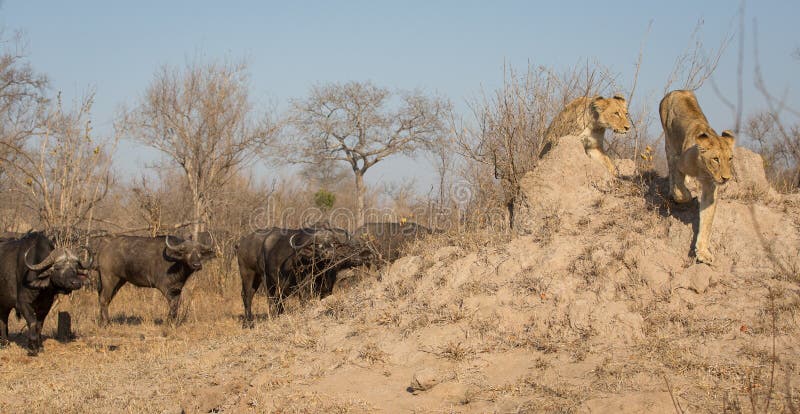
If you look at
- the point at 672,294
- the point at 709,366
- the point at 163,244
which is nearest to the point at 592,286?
the point at 672,294

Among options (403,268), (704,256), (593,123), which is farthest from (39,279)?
(704,256)

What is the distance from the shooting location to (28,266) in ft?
33.9

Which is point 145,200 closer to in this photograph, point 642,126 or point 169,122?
point 169,122

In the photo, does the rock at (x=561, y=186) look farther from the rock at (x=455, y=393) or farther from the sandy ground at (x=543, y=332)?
the rock at (x=455, y=393)

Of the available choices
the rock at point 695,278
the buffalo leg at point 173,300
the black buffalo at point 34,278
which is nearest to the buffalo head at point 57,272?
the black buffalo at point 34,278

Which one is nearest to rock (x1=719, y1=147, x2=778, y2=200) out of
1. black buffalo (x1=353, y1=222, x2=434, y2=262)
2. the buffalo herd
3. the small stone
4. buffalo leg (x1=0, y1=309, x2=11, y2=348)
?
the small stone

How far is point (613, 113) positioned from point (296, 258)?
575 cm

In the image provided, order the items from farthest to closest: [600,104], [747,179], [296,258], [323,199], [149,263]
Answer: [323,199]
[149,263]
[296,258]
[600,104]
[747,179]

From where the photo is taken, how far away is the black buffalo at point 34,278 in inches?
411

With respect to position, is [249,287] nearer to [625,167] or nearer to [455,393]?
[625,167]

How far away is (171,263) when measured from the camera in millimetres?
13078

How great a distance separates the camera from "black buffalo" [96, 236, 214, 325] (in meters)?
12.9

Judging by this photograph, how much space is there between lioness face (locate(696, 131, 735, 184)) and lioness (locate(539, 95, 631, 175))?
2439mm

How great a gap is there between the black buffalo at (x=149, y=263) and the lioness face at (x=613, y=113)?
7.29 meters
